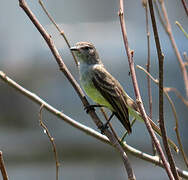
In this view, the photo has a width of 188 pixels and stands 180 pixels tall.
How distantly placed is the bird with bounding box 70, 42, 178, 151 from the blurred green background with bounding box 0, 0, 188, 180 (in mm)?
→ 4734

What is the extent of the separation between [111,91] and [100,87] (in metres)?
0.11

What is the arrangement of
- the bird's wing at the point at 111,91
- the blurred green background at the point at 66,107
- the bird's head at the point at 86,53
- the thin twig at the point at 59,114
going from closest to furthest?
the thin twig at the point at 59,114
the bird's wing at the point at 111,91
the bird's head at the point at 86,53
the blurred green background at the point at 66,107

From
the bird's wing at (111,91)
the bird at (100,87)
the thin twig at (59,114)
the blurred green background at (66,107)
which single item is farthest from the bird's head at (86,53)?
the blurred green background at (66,107)

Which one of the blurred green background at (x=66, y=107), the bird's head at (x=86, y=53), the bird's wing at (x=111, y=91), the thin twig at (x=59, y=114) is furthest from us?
the blurred green background at (x=66, y=107)

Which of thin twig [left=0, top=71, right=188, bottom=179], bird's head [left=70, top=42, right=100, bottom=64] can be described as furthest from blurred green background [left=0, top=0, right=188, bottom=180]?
thin twig [left=0, top=71, right=188, bottom=179]

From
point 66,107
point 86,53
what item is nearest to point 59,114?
point 86,53

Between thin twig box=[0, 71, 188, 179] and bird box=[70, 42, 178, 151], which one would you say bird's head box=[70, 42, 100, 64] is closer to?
bird box=[70, 42, 178, 151]

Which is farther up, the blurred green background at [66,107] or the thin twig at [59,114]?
the thin twig at [59,114]

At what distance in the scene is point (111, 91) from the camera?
500 cm

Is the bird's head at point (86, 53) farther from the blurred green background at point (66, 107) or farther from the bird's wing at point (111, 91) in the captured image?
the blurred green background at point (66, 107)

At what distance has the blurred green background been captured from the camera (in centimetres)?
1021

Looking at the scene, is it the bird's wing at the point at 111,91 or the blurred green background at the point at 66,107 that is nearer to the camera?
the bird's wing at the point at 111,91

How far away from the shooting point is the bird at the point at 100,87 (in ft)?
15.8

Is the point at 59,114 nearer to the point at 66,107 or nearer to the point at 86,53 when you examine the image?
the point at 86,53
